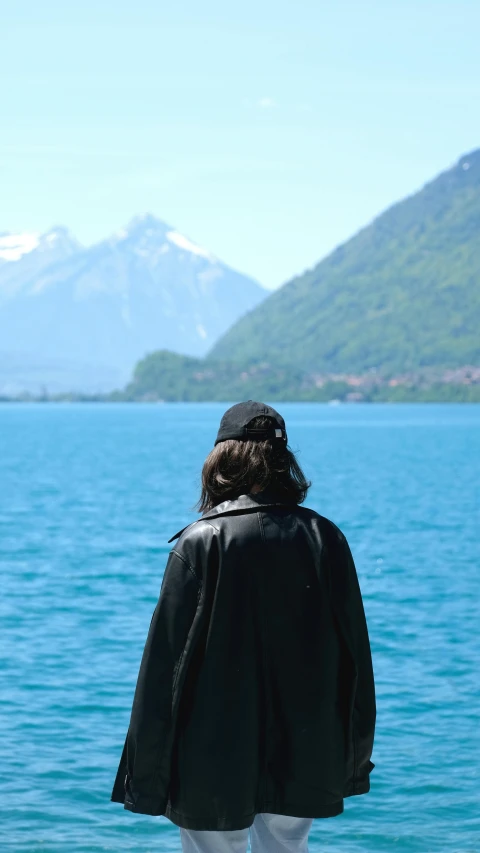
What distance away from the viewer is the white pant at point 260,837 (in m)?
3.88

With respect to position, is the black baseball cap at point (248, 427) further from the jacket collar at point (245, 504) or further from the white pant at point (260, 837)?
the white pant at point (260, 837)

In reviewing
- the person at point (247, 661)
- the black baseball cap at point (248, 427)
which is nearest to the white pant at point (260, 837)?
the person at point (247, 661)

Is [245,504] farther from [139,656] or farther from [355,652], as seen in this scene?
[139,656]

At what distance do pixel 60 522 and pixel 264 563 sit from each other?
37522 mm

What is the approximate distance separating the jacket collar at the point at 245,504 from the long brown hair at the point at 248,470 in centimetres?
3

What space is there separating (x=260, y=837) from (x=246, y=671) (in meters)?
0.69

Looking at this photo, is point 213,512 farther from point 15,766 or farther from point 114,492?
point 114,492

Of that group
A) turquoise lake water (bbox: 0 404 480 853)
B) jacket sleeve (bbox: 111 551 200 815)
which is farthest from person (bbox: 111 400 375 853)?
turquoise lake water (bbox: 0 404 480 853)

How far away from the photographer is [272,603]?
12.4 feet

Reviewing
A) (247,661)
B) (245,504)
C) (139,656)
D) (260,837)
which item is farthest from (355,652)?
(139,656)

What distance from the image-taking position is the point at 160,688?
3.74 metres

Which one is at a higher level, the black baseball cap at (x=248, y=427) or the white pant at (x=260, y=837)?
the black baseball cap at (x=248, y=427)

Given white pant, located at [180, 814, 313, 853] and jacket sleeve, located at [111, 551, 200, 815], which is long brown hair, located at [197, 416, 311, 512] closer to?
jacket sleeve, located at [111, 551, 200, 815]

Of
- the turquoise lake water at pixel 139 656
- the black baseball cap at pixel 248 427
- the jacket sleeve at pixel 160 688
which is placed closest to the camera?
the jacket sleeve at pixel 160 688
